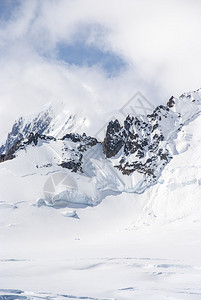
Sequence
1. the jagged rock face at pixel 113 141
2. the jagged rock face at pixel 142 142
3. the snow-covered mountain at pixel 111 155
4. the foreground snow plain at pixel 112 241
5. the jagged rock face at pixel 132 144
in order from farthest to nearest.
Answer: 1. the jagged rock face at pixel 113 141
2. the jagged rock face at pixel 142 142
3. the jagged rock face at pixel 132 144
4. the snow-covered mountain at pixel 111 155
5. the foreground snow plain at pixel 112 241

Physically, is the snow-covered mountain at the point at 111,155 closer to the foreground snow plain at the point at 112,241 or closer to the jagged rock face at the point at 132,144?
the jagged rock face at the point at 132,144

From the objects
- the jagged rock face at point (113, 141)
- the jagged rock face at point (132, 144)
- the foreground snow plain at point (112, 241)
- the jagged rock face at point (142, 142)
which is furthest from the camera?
the jagged rock face at point (113, 141)

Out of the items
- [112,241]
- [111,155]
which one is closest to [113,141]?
[111,155]

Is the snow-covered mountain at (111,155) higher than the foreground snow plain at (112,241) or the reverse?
higher

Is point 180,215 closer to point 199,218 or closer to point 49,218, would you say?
point 199,218

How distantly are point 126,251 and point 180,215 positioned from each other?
27.6 m

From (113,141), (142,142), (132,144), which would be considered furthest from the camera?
(113,141)

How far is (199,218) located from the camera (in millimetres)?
63219

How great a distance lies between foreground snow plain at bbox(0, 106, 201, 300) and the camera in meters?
26.1

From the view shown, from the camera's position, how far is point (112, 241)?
57625 millimetres

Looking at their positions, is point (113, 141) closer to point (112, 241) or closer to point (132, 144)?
point (132, 144)

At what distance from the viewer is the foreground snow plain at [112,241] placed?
2614cm

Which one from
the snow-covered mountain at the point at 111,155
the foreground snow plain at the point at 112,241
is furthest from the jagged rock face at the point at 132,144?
the foreground snow plain at the point at 112,241

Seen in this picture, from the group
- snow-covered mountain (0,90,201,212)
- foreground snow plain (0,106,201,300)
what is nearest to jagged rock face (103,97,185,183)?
snow-covered mountain (0,90,201,212)
